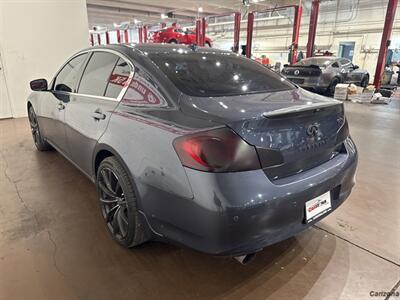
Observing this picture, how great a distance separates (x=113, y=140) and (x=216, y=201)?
0.82 metres

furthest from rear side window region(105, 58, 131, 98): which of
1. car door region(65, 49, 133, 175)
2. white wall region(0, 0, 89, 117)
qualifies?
white wall region(0, 0, 89, 117)

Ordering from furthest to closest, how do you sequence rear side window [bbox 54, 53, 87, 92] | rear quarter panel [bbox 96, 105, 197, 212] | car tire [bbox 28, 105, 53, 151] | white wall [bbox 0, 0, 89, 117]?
white wall [bbox 0, 0, 89, 117] < car tire [bbox 28, 105, 53, 151] < rear side window [bbox 54, 53, 87, 92] < rear quarter panel [bbox 96, 105, 197, 212]

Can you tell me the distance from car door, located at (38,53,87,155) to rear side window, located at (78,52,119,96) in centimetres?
17

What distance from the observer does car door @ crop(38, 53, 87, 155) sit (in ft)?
8.11

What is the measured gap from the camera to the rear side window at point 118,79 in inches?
70.5

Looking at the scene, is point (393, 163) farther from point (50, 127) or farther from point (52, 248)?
point (50, 127)

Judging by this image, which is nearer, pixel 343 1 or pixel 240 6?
pixel 240 6

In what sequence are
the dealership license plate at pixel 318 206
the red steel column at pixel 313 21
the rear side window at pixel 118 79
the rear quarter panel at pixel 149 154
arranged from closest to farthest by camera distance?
1. the rear quarter panel at pixel 149 154
2. the dealership license plate at pixel 318 206
3. the rear side window at pixel 118 79
4. the red steel column at pixel 313 21

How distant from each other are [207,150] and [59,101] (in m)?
1.94

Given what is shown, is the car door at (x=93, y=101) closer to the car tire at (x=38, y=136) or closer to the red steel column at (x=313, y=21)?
the car tire at (x=38, y=136)

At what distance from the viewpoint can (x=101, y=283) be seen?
1.54 meters

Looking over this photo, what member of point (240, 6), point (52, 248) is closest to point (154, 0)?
point (240, 6)

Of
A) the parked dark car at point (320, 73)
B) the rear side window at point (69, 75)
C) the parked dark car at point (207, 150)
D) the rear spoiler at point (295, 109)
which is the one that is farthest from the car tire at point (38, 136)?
the parked dark car at point (320, 73)

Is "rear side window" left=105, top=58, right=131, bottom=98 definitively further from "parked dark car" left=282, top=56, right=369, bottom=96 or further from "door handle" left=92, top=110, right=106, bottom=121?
"parked dark car" left=282, top=56, right=369, bottom=96
